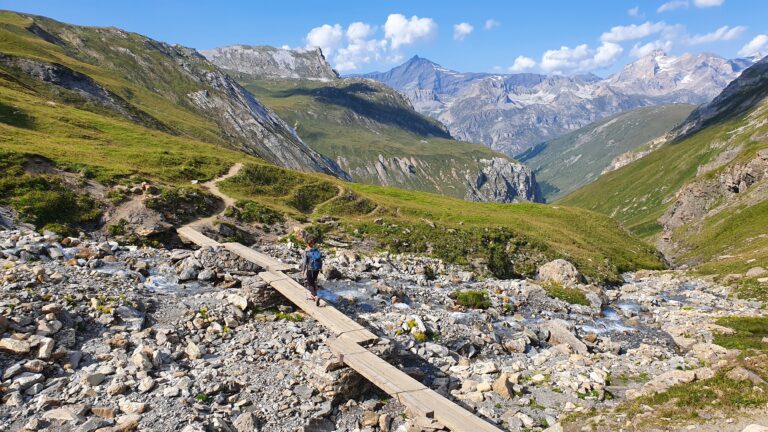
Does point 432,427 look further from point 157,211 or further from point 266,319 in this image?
point 157,211

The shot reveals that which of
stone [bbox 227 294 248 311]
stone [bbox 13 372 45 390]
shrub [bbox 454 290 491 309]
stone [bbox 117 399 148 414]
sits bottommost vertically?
shrub [bbox 454 290 491 309]

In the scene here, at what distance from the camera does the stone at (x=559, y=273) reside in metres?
47.3

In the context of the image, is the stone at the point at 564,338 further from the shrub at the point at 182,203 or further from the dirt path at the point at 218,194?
the shrub at the point at 182,203

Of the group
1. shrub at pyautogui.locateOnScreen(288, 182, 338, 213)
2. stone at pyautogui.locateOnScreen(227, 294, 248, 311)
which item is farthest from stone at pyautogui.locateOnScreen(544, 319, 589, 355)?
shrub at pyautogui.locateOnScreen(288, 182, 338, 213)

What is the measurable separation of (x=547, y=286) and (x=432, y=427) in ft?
90.0

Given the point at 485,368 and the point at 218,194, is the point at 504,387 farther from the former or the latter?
the point at 218,194

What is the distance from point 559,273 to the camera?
1902 inches

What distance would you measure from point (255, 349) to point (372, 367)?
5.94 m

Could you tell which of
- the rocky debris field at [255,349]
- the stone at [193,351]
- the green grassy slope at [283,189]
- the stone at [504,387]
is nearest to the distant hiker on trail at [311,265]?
the rocky debris field at [255,349]

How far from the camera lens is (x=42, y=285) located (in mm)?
21641

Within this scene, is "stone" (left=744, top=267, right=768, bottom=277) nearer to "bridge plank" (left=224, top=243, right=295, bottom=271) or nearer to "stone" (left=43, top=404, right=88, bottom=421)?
"bridge plank" (left=224, top=243, right=295, bottom=271)

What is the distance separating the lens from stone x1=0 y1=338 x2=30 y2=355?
16.7 meters

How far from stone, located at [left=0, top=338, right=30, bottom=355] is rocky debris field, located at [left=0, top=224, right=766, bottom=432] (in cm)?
5

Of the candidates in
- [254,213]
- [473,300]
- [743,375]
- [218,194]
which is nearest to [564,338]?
[473,300]
